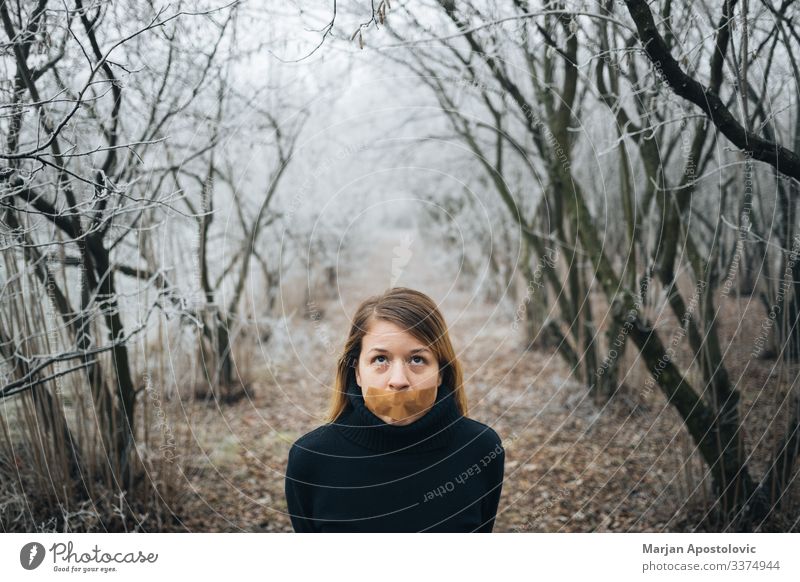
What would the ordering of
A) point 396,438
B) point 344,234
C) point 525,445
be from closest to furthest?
point 396,438 < point 344,234 < point 525,445

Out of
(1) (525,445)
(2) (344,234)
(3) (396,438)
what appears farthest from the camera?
(1) (525,445)

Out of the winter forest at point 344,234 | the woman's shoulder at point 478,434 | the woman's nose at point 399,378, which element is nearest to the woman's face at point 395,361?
the woman's nose at point 399,378

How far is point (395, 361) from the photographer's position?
1409mm

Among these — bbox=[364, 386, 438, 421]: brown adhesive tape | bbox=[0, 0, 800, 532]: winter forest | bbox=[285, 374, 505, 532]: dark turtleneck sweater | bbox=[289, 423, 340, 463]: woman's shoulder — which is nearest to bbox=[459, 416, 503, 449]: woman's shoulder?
Answer: bbox=[285, 374, 505, 532]: dark turtleneck sweater

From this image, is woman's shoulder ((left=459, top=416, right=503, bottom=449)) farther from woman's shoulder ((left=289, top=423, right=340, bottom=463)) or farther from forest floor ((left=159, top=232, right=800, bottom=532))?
forest floor ((left=159, top=232, right=800, bottom=532))

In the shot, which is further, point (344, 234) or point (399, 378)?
point (344, 234)

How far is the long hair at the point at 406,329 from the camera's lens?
54.9 inches

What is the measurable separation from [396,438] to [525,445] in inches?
61.5

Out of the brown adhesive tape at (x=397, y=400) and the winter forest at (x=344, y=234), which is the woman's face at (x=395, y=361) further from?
the winter forest at (x=344, y=234)

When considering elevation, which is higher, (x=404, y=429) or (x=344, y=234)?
(x=344, y=234)

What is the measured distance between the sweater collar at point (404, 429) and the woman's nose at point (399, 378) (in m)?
0.09

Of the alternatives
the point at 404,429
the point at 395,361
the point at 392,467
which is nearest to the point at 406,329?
the point at 395,361

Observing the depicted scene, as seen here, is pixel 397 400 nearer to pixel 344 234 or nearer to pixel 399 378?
pixel 399 378

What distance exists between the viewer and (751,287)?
6.90ft
